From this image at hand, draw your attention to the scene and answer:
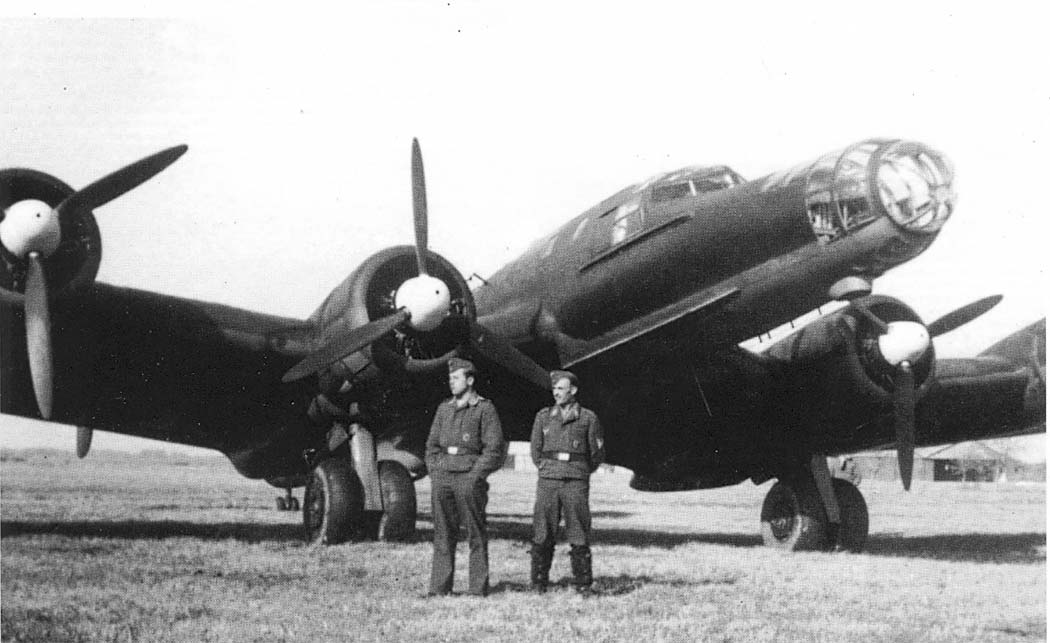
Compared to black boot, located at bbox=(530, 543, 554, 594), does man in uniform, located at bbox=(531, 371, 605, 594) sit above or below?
above

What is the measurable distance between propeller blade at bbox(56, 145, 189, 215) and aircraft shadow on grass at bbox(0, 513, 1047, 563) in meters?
3.97

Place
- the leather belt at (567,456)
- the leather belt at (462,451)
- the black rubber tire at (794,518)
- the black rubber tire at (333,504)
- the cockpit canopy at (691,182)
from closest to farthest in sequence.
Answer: the leather belt at (462,451) → the leather belt at (567,456) → the cockpit canopy at (691,182) → the black rubber tire at (333,504) → the black rubber tire at (794,518)

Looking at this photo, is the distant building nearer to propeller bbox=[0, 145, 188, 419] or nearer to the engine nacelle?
the engine nacelle

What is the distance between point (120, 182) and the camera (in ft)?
27.5

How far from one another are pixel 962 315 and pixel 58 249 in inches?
353

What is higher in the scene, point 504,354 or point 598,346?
point 598,346

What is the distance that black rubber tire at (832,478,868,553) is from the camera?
39.7 ft

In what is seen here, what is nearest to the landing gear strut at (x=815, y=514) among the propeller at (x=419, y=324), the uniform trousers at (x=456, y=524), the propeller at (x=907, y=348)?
the propeller at (x=907, y=348)

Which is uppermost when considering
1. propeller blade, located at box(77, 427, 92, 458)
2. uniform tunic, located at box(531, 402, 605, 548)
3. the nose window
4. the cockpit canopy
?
the cockpit canopy

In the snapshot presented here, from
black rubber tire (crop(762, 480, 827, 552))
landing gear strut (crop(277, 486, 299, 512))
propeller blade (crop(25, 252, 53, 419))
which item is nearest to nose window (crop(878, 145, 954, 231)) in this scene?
black rubber tire (crop(762, 480, 827, 552))

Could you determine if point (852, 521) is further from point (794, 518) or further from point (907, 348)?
point (907, 348)

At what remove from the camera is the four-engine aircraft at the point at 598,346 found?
28.1 ft

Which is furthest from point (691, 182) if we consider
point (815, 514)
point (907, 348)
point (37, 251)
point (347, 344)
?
point (37, 251)

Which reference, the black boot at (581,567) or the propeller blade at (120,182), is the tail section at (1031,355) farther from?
the propeller blade at (120,182)
